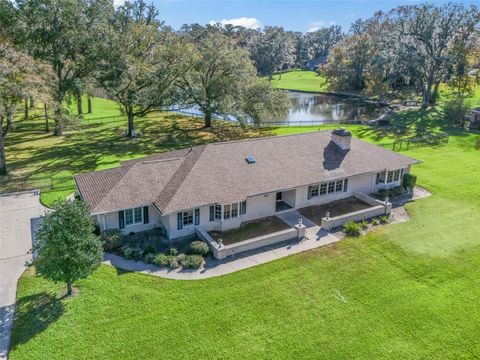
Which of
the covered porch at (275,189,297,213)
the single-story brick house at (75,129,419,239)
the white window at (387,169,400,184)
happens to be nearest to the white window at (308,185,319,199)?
the single-story brick house at (75,129,419,239)

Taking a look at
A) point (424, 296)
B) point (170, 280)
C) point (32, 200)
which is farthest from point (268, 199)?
point (32, 200)

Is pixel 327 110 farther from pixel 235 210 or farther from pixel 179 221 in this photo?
pixel 179 221

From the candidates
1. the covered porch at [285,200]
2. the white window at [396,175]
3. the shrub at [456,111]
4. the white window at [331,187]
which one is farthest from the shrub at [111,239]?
the shrub at [456,111]

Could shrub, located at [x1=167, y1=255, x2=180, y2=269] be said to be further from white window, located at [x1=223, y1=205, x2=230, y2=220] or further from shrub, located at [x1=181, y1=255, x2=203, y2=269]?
white window, located at [x1=223, y1=205, x2=230, y2=220]

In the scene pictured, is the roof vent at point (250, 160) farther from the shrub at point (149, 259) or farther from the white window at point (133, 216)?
the shrub at point (149, 259)

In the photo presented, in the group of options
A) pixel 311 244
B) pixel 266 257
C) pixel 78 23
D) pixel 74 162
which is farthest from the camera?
pixel 78 23

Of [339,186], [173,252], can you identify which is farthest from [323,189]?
[173,252]

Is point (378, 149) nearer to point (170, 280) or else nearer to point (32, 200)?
point (170, 280)
